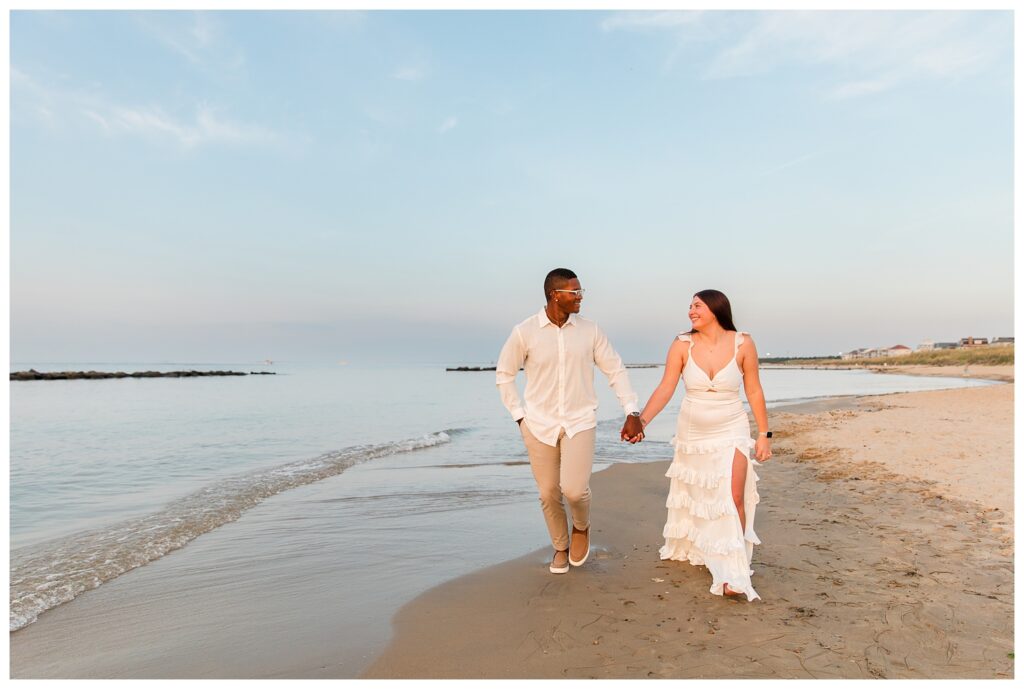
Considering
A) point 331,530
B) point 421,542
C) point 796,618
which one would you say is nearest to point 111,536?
point 331,530

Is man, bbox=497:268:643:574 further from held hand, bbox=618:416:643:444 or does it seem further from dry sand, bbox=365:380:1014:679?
dry sand, bbox=365:380:1014:679

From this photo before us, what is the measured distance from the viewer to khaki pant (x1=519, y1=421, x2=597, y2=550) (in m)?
4.84

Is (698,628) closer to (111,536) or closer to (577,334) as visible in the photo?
(577,334)

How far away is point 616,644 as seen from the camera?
3.63 metres

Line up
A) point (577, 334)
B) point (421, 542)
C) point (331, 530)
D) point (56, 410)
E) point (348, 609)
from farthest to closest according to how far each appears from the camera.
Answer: point (56, 410)
point (331, 530)
point (421, 542)
point (577, 334)
point (348, 609)

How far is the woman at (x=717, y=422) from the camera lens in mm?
4590

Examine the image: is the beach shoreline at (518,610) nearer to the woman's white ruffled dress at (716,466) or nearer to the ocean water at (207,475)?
the woman's white ruffled dress at (716,466)

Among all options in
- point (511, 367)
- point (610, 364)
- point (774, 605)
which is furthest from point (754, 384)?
point (511, 367)

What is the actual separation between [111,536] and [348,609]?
400 cm

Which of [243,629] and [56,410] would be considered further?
[56,410]

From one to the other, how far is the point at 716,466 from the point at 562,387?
1.25m

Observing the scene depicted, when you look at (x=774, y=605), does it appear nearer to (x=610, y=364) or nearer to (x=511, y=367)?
(x=610, y=364)

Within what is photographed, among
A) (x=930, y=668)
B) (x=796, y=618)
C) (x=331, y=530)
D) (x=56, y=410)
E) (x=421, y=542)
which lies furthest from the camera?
(x=56, y=410)

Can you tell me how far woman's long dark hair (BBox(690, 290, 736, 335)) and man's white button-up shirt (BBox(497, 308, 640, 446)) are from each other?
800 mm
